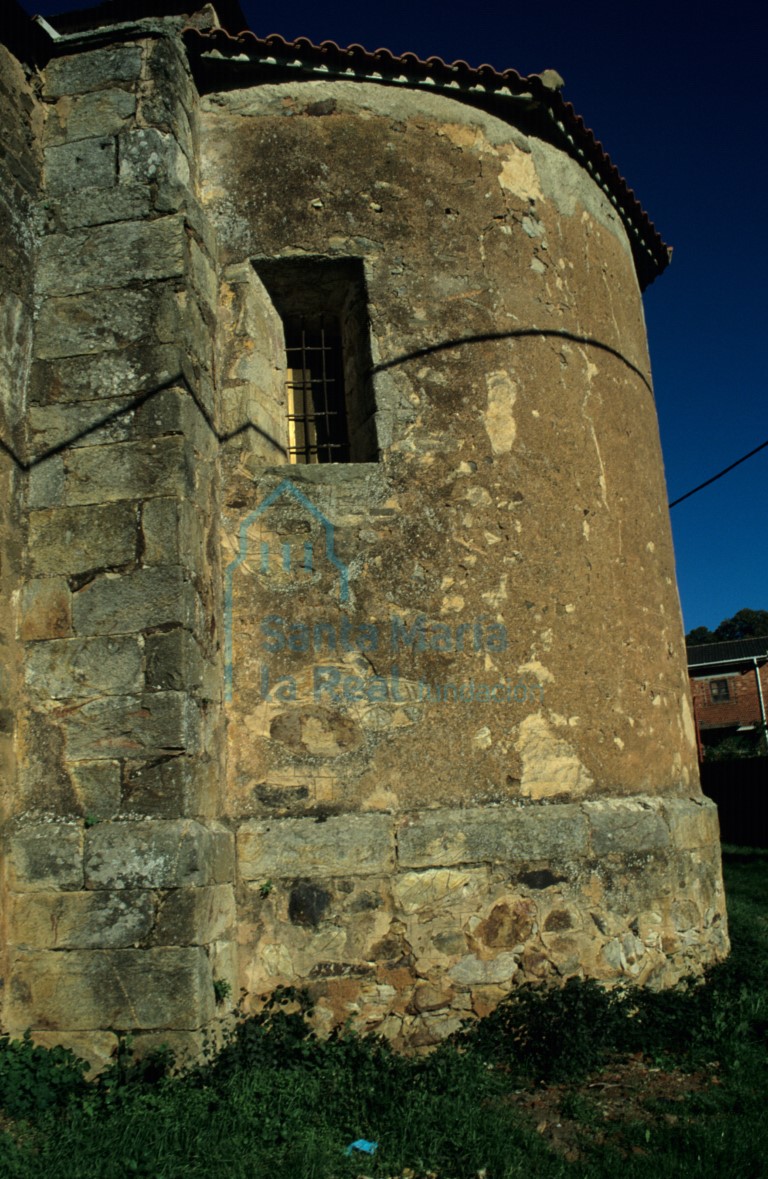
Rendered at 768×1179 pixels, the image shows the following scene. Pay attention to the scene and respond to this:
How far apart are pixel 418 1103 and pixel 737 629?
59.5 meters

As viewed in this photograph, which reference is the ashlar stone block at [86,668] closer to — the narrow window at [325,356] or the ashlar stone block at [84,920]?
the ashlar stone block at [84,920]

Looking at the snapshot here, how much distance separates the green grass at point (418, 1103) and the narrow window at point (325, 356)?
11.1 feet

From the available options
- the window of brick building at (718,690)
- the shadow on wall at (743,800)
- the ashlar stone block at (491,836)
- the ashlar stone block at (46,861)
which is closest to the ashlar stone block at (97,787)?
the ashlar stone block at (46,861)

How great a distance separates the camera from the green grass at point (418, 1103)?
3520mm

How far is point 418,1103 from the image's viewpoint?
13.1 ft

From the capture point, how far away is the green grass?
3.52 metres

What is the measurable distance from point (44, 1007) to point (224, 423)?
130 inches

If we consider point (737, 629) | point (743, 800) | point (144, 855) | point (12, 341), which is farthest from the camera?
point (737, 629)

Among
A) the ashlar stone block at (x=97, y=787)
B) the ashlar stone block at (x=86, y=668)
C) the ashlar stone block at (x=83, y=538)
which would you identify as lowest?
the ashlar stone block at (x=97, y=787)

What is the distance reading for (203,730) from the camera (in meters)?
4.76

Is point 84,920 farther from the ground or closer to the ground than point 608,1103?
farther from the ground

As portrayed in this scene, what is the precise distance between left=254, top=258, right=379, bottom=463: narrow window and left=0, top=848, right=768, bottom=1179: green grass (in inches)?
133

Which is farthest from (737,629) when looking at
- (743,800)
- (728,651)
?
(743,800)

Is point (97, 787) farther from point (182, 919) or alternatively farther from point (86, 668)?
point (182, 919)
